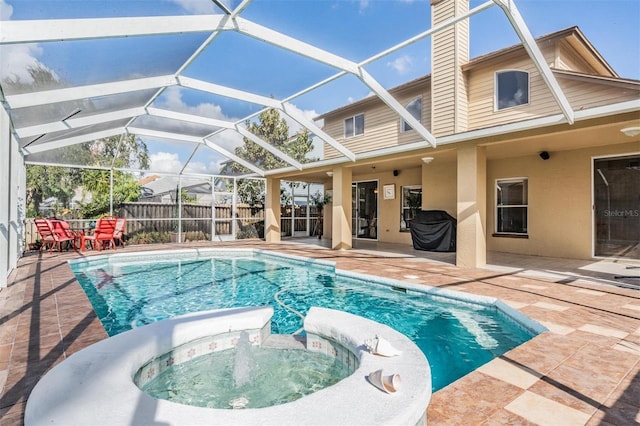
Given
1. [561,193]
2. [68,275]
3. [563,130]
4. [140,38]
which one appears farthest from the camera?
[561,193]

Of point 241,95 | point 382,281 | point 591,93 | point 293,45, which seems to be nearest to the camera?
point 293,45

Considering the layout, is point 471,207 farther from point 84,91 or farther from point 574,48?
point 84,91

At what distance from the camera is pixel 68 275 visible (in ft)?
21.8

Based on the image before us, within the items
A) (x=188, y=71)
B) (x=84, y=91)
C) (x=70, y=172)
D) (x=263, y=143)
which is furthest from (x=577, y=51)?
(x=70, y=172)

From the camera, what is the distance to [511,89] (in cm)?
925

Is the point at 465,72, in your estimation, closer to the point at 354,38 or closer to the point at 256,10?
the point at 354,38

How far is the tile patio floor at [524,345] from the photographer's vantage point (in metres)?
2.12

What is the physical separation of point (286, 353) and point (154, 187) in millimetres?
22703

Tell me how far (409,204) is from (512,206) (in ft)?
11.1

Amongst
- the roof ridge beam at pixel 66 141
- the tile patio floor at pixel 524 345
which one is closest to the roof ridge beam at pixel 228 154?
the roof ridge beam at pixel 66 141

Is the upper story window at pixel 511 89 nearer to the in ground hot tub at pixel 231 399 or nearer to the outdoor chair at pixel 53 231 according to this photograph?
the in ground hot tub at pixel 231 399

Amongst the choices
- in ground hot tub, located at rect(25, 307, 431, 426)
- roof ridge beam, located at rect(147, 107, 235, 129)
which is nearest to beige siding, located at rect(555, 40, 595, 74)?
roof ridge beam, located at rect(147, 107, 235, 129)

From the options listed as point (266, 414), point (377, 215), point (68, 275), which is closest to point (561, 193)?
point (377, 215)

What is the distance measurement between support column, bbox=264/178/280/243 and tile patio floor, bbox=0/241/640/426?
300 inches
